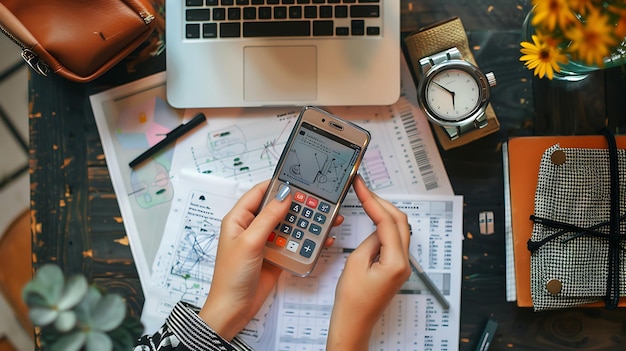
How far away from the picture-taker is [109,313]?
81 centimetres

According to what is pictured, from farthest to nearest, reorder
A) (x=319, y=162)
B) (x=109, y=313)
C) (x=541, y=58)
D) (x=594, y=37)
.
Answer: (x=109, y=313), (x=319, y=162), (x=541, y=58), (x=594, y=37)

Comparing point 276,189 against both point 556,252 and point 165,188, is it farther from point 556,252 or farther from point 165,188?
point 556,252

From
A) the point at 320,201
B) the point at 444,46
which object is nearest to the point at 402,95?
the point at 444,46

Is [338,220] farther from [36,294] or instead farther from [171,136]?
[36,294]

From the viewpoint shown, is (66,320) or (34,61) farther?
(66,320)

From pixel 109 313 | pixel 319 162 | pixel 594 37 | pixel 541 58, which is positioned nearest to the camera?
pixel 594 37

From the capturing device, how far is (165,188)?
0.75m

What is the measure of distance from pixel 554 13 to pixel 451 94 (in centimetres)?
23

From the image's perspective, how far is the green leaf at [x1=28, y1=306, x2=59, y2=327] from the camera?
0.88 m

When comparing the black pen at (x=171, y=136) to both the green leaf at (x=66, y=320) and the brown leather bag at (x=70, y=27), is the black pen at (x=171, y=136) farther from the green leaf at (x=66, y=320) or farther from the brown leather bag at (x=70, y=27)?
the green leaf at (x=66, y=320)

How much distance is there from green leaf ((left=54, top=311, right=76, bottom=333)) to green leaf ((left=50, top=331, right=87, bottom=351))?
0.05ft

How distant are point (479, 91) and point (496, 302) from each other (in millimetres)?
291

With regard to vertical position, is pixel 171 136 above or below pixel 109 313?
above

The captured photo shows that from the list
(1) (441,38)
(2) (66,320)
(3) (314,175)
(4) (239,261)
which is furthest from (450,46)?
(2) (66,320)
